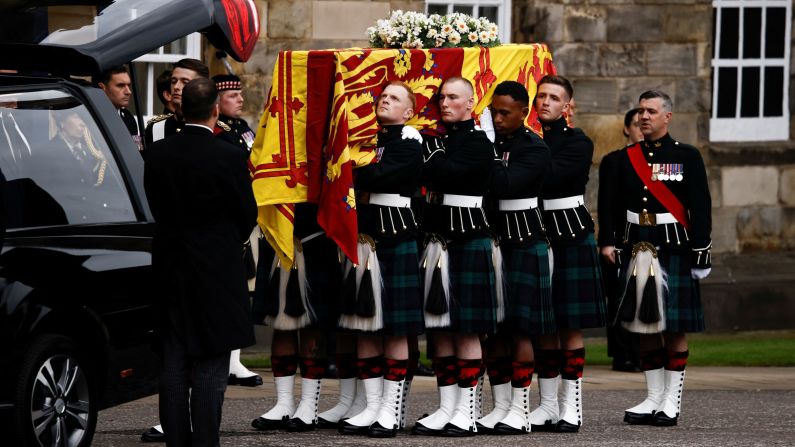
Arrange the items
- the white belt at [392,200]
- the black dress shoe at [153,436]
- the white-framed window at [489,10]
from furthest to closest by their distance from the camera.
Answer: the white-framed window at [489,10] → the white belt at [392,200] → the black dress shoe at [153,436]

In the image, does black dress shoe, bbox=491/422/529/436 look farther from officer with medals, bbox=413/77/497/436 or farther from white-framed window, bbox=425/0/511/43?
white-framed window, bbox=425/0/511/43

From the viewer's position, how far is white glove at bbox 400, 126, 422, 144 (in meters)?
8.99

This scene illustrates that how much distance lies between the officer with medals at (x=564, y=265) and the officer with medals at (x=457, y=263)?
1.55ft

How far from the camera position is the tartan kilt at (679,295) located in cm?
966

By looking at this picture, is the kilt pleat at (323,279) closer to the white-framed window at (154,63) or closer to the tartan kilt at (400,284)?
the tartan kilt at (400,284)

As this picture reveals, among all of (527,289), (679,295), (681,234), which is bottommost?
(679,295)

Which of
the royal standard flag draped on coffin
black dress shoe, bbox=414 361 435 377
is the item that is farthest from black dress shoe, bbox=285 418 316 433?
black dress shoe, bbox=414 361 435 377

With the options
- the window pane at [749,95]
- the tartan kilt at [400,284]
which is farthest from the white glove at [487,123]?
the window pane at [749,95]

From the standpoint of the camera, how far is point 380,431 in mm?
8906

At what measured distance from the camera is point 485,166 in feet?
29.6

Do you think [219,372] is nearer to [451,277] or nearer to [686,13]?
[451,277]

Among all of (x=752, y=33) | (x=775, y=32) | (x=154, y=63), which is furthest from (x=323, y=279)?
(x=775, y=32)

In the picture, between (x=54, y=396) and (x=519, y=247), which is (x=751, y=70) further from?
(x=54, y=396)

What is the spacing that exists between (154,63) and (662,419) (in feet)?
20.5
